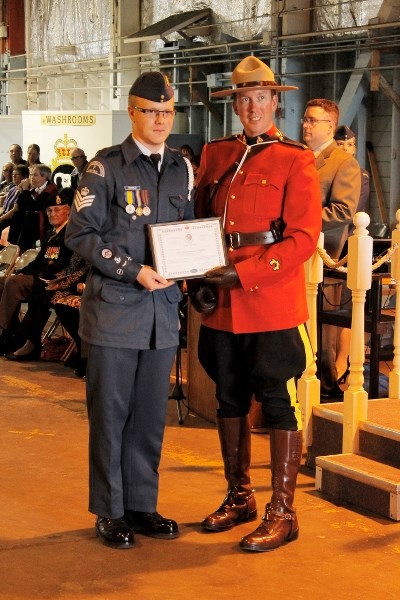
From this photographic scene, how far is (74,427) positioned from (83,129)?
345 inches

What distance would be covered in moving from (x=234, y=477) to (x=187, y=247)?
94cm

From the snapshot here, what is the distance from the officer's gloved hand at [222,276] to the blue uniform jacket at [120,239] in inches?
8.0

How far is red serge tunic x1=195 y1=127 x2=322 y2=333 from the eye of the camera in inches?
151

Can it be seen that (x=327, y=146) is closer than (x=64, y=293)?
Yes

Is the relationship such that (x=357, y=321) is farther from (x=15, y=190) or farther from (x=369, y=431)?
(x=15, y=190)

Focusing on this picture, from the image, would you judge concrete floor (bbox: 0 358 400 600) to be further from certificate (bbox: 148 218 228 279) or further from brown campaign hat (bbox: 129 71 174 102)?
brown campaign hat (bbox: 129 71 174 102)

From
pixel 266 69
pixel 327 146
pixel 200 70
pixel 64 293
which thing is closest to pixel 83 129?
pixel 200 70

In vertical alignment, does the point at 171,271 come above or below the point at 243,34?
below

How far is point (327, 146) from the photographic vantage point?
20.2ft

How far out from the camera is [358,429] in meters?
4.82

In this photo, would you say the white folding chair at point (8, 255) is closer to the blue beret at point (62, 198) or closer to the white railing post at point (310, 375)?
the blue beret at point (62, 198)

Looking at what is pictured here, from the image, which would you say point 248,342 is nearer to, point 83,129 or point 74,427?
point 74,427

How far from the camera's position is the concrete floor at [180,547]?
356 cm

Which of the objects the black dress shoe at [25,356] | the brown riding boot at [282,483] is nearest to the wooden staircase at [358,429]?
the brown riding boot at [282,483]
